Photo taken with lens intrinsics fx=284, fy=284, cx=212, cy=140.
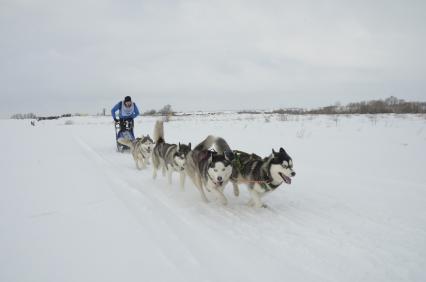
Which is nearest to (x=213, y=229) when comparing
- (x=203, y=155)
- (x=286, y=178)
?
(x=286, y=178)

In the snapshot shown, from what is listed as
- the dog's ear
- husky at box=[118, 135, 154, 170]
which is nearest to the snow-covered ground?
the dog's ear

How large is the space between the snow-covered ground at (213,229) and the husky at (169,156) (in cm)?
25

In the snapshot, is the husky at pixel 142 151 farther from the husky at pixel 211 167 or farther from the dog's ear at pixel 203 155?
the dog's ear at pixel 203 155

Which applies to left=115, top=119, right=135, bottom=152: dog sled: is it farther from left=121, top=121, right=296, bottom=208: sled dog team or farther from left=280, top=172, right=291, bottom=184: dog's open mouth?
left=280, top=172, right=291, bottom=184: dog's open mouth

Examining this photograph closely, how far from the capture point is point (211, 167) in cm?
336

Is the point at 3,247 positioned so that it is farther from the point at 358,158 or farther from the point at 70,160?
the point at 358,158

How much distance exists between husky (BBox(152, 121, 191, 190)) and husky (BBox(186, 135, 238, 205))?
20 centimetres

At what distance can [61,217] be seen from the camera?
2916 millimetres

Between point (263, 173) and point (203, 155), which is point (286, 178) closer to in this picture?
point (263, 173)

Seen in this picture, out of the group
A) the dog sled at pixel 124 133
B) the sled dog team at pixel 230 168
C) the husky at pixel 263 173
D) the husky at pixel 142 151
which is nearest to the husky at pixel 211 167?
the sled dog team at pixel 230 168

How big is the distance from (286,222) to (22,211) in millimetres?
2794

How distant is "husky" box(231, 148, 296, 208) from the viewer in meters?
3.08

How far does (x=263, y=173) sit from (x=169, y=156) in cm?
187

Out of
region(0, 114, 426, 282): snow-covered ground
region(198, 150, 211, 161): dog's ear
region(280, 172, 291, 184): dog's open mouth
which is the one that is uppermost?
region(198, 150, 211, 161): dog's ear
